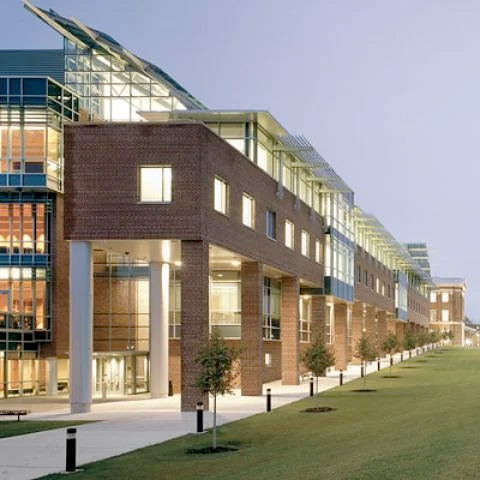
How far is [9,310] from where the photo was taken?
159ft

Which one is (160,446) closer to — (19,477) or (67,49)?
(19,477)

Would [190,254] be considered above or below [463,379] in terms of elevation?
above

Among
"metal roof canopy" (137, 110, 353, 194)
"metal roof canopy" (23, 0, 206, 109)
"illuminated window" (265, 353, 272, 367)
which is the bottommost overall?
"illuminated window" (265, 353, 272, 367)

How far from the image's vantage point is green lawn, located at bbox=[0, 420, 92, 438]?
28.9 metres

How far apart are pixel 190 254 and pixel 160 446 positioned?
44.3 feet

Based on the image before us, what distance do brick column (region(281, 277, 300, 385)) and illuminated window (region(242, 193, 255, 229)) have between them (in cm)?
1038

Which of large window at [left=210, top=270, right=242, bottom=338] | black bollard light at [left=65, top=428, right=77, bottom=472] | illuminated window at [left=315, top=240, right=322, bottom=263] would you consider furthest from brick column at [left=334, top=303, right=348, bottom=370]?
black bollard light at [left=65, top=428, right=77, bottom=472]

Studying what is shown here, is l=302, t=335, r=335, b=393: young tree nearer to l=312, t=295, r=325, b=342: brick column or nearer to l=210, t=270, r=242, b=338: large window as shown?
l=210, t=270, r=242, b=338: large window

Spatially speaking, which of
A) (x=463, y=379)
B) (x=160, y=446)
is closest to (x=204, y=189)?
(x=160, y=446)

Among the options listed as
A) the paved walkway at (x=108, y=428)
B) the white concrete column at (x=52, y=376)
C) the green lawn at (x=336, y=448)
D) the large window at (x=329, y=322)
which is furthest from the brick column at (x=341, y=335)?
the green lawn at (x=336, y=448)

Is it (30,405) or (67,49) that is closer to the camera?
(30,405)

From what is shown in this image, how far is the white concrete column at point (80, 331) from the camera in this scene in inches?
1419

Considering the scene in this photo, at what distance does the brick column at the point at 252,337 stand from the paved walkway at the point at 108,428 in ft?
3.03

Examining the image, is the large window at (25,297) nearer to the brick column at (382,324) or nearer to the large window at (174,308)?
the large window at (174,308)
